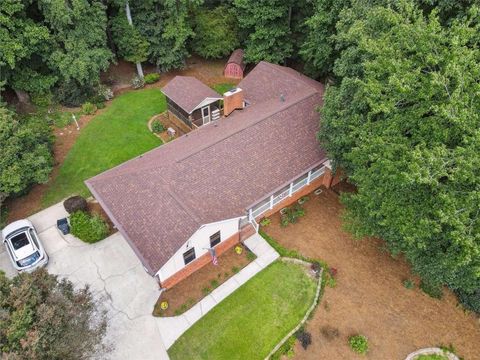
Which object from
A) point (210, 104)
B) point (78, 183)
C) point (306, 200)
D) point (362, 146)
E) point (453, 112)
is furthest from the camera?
point (210, 104)

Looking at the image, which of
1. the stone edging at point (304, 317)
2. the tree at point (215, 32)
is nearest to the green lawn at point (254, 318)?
the stone edging at point (304, 317)

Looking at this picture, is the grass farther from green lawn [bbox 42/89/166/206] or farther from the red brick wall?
the red brick wall

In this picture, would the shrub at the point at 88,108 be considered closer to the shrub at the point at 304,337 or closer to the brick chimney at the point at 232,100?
the brick chimney at the point at 232,100

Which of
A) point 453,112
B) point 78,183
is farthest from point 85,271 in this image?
point 453,112

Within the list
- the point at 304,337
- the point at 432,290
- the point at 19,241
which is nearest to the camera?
the point at 304,337

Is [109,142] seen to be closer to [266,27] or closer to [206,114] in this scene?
[206,114]

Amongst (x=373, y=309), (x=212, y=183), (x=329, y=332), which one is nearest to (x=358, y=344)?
(x=329, y=332)

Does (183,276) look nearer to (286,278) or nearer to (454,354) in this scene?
(286,278)
